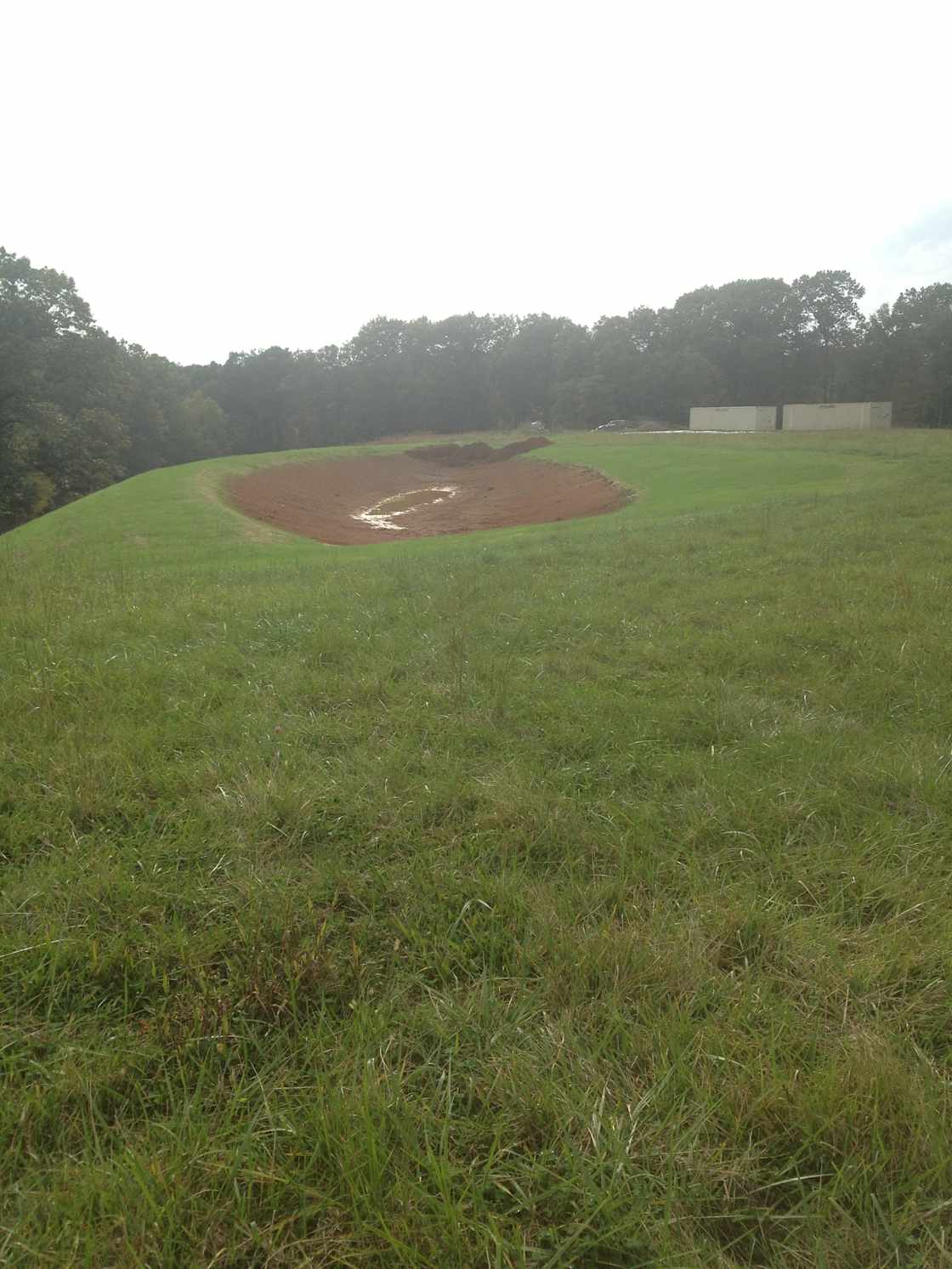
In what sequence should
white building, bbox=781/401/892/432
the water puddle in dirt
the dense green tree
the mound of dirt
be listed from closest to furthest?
the water puddle in dirt, white building, bbox=781/401/892/432, the mound of dirt, the dense green tree

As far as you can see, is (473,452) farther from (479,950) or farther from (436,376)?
(479,950)

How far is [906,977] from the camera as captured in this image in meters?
2.19

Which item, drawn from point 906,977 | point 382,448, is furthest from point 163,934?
point 382,448

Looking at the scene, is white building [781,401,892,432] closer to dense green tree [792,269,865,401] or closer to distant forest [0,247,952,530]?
distant forest [0,247,952,530]

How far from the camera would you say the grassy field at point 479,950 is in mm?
1561

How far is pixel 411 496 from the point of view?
3328 centimetres

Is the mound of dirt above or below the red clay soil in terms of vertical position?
above

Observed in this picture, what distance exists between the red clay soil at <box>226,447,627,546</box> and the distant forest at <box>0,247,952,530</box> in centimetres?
1477

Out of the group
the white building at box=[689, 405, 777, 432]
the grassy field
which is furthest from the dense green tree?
the grassy field

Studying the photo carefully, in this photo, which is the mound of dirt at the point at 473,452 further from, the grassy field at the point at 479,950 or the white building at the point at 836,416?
the grassy field at the point at 479,950

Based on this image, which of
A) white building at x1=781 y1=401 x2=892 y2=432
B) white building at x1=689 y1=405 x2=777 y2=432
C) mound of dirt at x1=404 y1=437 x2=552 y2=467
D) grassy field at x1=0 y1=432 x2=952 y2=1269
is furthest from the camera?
mound of dirt at x1=404 y1=437 x2=552 y2=467

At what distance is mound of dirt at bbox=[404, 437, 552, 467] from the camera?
43.6m

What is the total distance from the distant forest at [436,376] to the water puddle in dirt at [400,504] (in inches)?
705

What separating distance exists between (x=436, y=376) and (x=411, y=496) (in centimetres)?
3845
